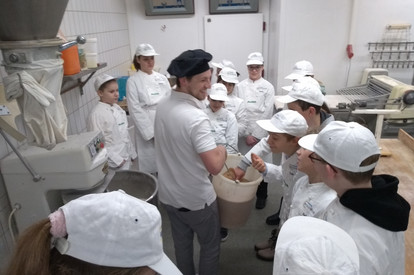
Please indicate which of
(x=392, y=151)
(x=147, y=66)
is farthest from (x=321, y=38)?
(x=147, y=66)

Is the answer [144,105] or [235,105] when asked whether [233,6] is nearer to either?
[235,105]

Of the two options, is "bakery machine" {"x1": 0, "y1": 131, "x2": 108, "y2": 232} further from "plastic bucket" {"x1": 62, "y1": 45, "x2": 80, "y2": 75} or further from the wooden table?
the wooden table

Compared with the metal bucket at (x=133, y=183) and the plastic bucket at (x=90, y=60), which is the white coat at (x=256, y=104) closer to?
the metal bucket at (x=133, y=183)

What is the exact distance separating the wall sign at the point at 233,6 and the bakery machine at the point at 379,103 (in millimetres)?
1632

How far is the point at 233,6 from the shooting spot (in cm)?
418

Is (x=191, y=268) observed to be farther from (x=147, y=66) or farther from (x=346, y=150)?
(x=147, y=66)

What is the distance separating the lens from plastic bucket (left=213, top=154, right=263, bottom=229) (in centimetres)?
167

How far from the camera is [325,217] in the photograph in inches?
43.5

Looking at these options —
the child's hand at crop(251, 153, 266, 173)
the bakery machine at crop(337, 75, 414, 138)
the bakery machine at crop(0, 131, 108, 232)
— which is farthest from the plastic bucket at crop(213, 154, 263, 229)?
the bakery machine at crop(337, 75, 414, 138)

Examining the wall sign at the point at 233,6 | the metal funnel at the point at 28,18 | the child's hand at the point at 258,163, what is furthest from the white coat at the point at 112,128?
the wall sign at the point at 233,6

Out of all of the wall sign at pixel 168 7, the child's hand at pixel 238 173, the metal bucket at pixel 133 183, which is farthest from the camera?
the wall sign at pixel 168 7

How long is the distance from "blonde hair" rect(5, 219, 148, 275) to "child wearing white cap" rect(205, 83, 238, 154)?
5.96 ft

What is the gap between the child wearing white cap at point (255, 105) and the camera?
2834 mm

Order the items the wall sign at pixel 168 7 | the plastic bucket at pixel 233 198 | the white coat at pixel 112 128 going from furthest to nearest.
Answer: the wall sign at pixel 168 7 → the white coat at pixel 112 128 → the plastic bucket at pixel 233 198
